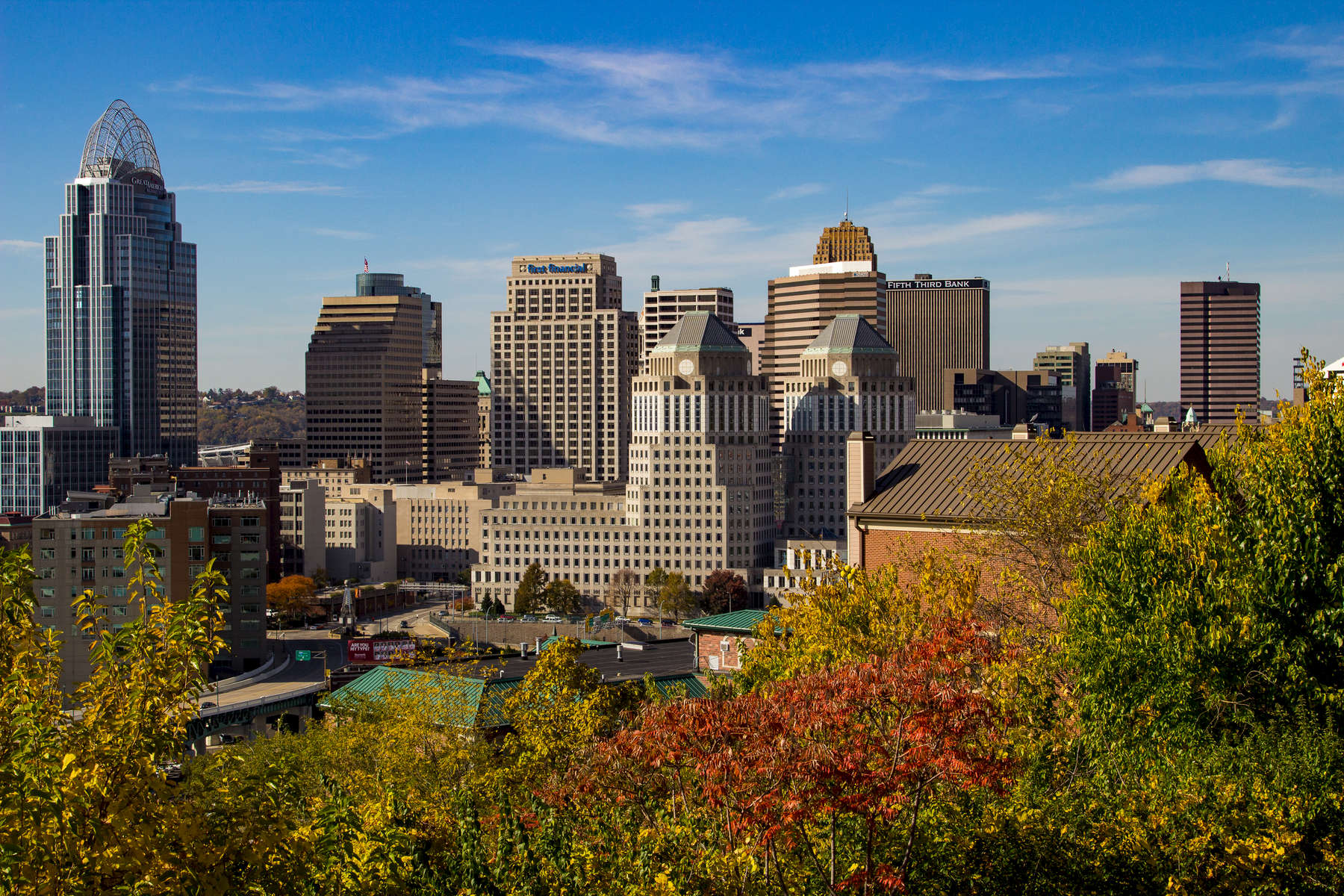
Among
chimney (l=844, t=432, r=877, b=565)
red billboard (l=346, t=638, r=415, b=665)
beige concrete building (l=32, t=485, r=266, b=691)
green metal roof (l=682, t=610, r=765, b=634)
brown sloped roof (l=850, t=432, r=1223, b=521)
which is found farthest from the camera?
red billboard (l=346, t=638, r=415, b=665)

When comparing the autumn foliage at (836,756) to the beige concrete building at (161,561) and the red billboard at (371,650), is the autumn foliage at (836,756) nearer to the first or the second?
the beige concrete building at (161,561)

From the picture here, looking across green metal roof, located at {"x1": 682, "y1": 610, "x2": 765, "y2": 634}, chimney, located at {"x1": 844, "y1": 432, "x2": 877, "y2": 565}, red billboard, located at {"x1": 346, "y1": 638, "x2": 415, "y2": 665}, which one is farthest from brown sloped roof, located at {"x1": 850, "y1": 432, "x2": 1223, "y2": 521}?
red billboard, located at {"x1": 346, "y1": 638, "x2": 415, "y2": 665}

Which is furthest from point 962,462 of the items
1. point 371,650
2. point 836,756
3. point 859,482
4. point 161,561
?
point 161,561

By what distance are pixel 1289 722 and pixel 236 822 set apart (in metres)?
30.2

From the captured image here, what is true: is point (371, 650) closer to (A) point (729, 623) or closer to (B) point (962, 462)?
(A) point (729, 623)

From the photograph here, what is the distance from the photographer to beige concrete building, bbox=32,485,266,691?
486ft

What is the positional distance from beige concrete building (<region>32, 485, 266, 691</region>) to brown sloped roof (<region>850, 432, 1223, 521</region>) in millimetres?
87720

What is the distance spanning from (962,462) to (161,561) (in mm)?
129464

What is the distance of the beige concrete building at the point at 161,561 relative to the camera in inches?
5837

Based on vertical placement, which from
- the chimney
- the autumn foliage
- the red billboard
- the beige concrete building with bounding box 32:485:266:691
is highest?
the chimney

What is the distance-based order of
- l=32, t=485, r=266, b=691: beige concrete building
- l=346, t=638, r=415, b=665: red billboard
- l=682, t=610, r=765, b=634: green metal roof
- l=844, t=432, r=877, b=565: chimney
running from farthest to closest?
l=346, t=638, r=415, b=665: red billboard, l=32, t=485, r=266, b=691: beige concrete building, l=682, t=610, r=765, b=634: green metal roof, l=844, t=432, r=877, b=565: chimney

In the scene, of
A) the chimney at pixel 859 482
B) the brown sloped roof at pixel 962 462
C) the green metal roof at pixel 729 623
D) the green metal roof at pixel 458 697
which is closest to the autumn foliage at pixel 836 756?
the green metal roof at pixel 458 697

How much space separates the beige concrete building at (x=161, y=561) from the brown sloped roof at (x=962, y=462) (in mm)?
87720

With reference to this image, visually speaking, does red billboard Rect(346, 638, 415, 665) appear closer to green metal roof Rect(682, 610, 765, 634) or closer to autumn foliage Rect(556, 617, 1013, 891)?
green metal roof Rect(682, 610, 765, 634)
